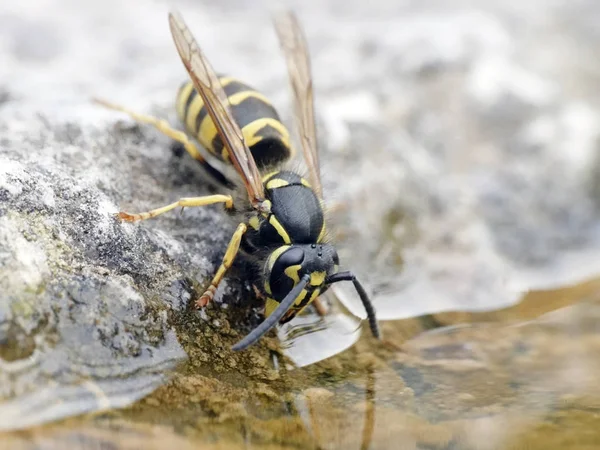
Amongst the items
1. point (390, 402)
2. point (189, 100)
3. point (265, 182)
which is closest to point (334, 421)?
point (390, 402)

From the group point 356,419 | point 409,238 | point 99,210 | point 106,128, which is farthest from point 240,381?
point 409,238

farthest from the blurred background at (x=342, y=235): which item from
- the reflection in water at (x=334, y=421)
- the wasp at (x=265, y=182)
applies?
the wasp at (x=265, y=182)

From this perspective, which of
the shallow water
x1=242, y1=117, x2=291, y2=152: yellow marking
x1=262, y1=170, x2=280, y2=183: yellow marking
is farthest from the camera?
x1=242, y1=117, x2=291, y2=152: yellow marking

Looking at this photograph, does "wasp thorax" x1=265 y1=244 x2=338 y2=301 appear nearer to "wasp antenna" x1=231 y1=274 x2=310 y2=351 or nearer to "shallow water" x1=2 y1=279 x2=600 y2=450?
"wasp antenna" x1=231 y1=274 x2=310 y2=351

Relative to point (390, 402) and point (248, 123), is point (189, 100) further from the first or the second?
point (390, 402)

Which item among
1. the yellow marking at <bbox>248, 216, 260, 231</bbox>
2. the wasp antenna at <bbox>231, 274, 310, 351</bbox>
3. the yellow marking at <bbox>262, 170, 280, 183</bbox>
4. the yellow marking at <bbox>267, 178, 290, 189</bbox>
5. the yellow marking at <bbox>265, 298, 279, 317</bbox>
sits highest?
the yellow marking at <bbox>262, 170, 280, 183</bbox>

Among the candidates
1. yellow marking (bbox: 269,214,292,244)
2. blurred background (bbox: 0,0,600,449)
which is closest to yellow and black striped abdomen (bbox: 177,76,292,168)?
blurred background (bbox: 0,0,600,449)

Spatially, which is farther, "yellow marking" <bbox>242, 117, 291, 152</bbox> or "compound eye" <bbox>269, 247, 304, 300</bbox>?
"yellow marking" <bbox>242, 117, 291, 152</bbox>

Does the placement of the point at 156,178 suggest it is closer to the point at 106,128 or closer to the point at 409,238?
the point at 106,128
